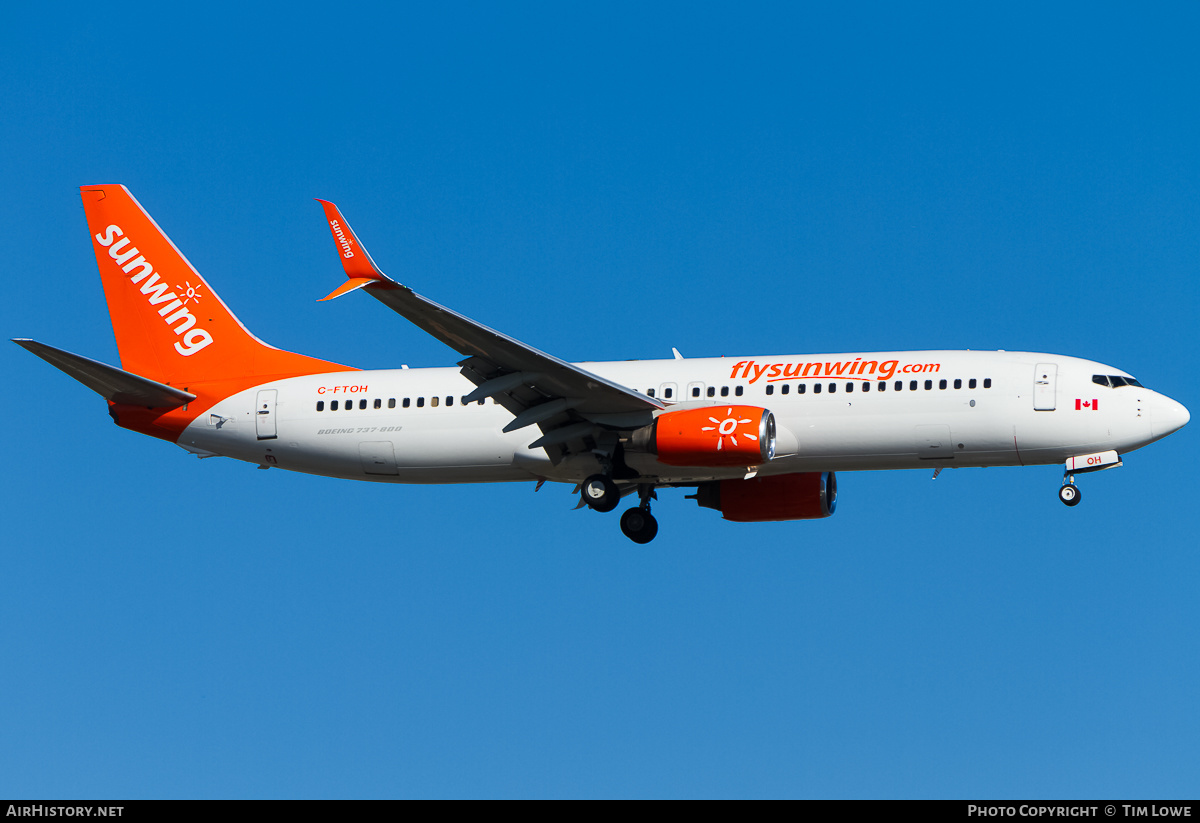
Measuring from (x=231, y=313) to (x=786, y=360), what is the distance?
1644 centimetres

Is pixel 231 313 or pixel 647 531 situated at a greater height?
pixel 231 313

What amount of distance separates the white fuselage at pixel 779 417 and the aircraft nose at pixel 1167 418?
34mm

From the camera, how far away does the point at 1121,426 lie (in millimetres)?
36250

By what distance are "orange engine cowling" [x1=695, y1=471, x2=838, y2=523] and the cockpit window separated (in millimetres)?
7449

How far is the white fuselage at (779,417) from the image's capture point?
3641cm

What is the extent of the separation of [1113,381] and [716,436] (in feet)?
32.6

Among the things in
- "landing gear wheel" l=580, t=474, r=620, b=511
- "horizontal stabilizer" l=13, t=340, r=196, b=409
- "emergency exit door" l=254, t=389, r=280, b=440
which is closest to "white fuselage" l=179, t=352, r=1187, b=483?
"emergency exit door" l=254, t=389, r=280, b=440

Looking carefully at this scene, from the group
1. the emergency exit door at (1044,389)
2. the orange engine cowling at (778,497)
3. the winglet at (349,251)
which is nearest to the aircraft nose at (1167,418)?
the emergency exit door at (1044,389)
